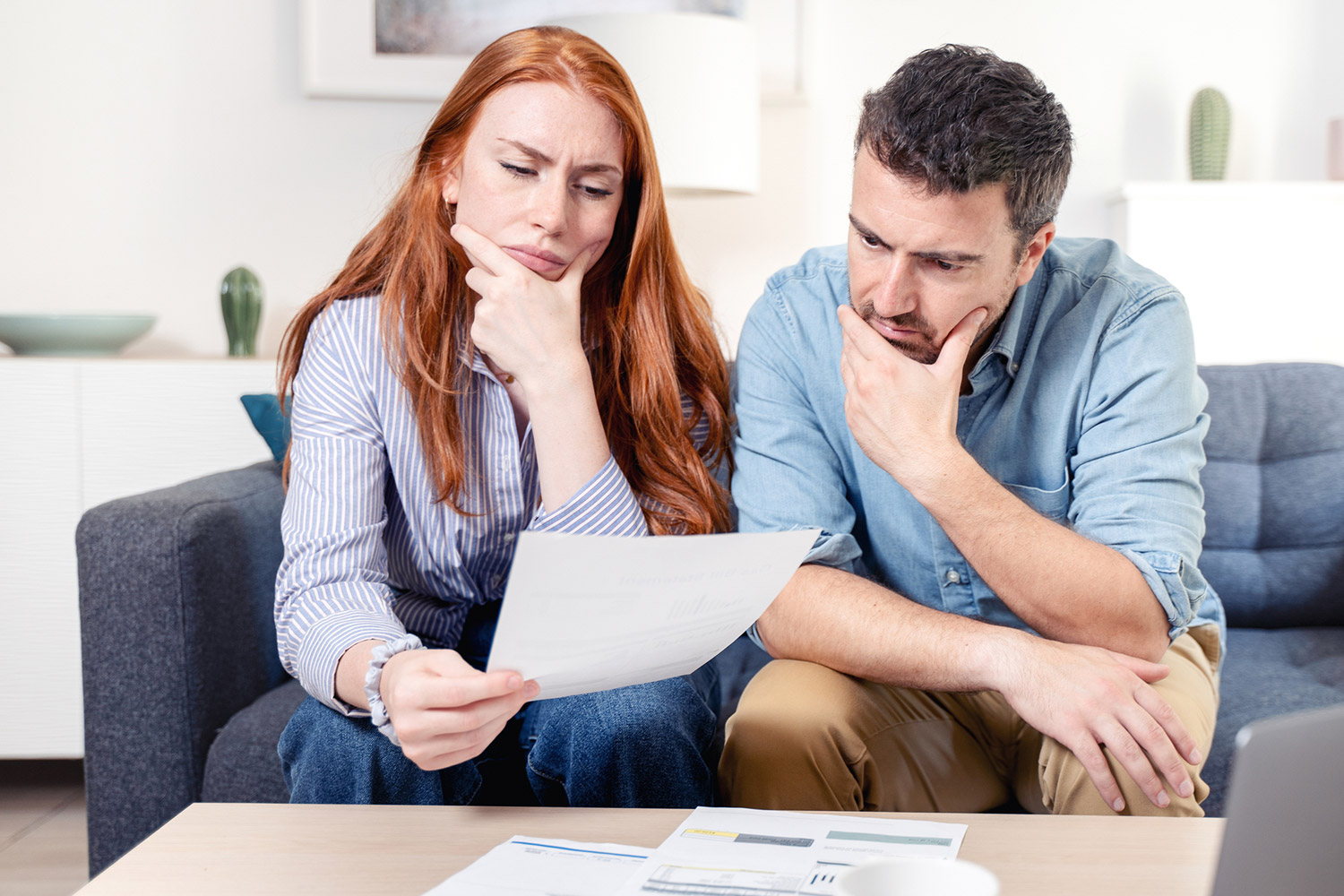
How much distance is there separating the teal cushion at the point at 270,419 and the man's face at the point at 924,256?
102 centimetres

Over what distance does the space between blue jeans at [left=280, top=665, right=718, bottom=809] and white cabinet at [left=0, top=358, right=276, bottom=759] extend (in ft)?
3.74

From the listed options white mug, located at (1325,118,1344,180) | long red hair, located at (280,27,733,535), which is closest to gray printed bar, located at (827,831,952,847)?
long red hair, located at (280,27,733,535)

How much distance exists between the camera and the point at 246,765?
4.39ft

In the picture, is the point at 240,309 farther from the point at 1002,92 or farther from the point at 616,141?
the point at 1002,92

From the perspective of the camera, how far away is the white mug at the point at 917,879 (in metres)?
0.51

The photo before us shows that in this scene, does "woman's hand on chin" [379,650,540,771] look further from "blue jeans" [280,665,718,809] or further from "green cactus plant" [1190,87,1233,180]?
"green cactus plant" [1190,87,1233,180]

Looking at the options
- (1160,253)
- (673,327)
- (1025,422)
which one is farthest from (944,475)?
(1160,253)

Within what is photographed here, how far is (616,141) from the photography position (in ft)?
3.86

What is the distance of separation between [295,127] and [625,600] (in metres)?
2.06

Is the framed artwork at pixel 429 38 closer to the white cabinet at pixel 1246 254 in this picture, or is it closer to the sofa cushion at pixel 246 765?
the white cabinet at pixel 1246 254

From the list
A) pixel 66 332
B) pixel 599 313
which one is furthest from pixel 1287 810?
pixel 66 332

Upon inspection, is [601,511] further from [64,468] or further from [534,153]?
[64,468]

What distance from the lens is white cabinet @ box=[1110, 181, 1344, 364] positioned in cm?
225

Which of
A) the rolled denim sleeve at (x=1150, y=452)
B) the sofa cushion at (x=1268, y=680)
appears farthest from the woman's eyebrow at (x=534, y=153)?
the sofa cushion at (x=1268, y=680)
